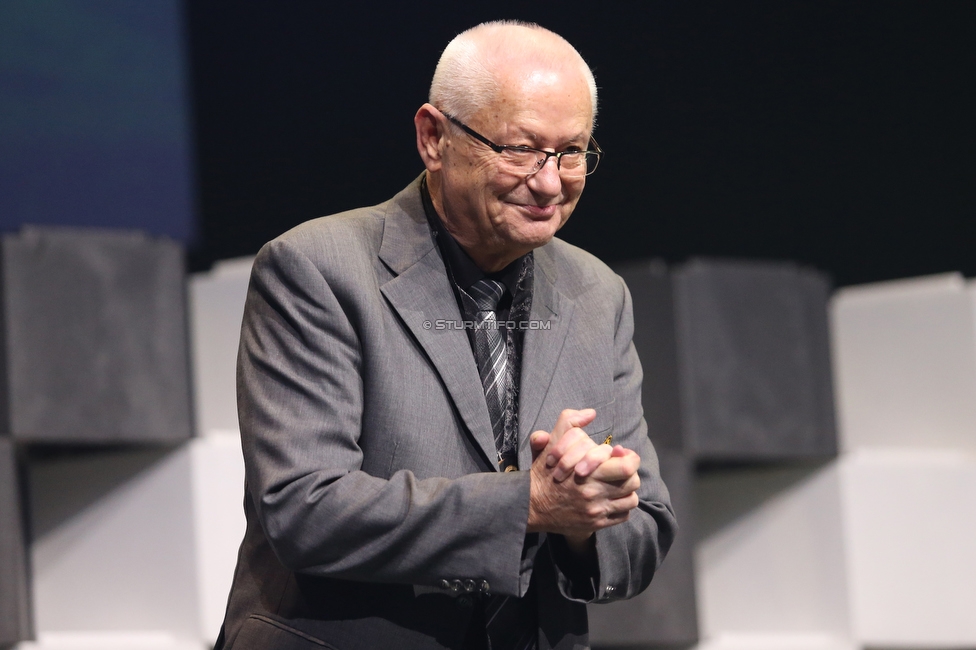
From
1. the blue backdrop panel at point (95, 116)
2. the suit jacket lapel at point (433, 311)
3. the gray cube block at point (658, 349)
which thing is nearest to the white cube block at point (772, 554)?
the gray cube block at point (658, 349)

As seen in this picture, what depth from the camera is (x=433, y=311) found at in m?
1.54

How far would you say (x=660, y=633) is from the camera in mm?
3041

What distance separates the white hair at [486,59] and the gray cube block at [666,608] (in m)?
1.66

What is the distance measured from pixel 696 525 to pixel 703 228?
101 cm

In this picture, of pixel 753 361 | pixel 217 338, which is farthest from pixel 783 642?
pixel 217 338

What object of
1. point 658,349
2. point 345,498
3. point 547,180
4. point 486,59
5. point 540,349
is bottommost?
point 345,498

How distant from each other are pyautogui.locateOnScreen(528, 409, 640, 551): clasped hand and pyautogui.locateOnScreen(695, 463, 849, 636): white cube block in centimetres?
206

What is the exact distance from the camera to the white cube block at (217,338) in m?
2.90

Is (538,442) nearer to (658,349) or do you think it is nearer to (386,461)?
(386,461)

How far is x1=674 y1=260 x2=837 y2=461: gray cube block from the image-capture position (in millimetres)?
3137

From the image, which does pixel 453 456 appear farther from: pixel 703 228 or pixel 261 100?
pixel 703 228

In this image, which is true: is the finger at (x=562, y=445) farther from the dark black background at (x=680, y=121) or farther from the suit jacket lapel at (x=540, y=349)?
the dark black background at (x=680, y=121)

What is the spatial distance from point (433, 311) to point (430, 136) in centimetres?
27

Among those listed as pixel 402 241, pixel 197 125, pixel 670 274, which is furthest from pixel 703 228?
pixel 402 241
